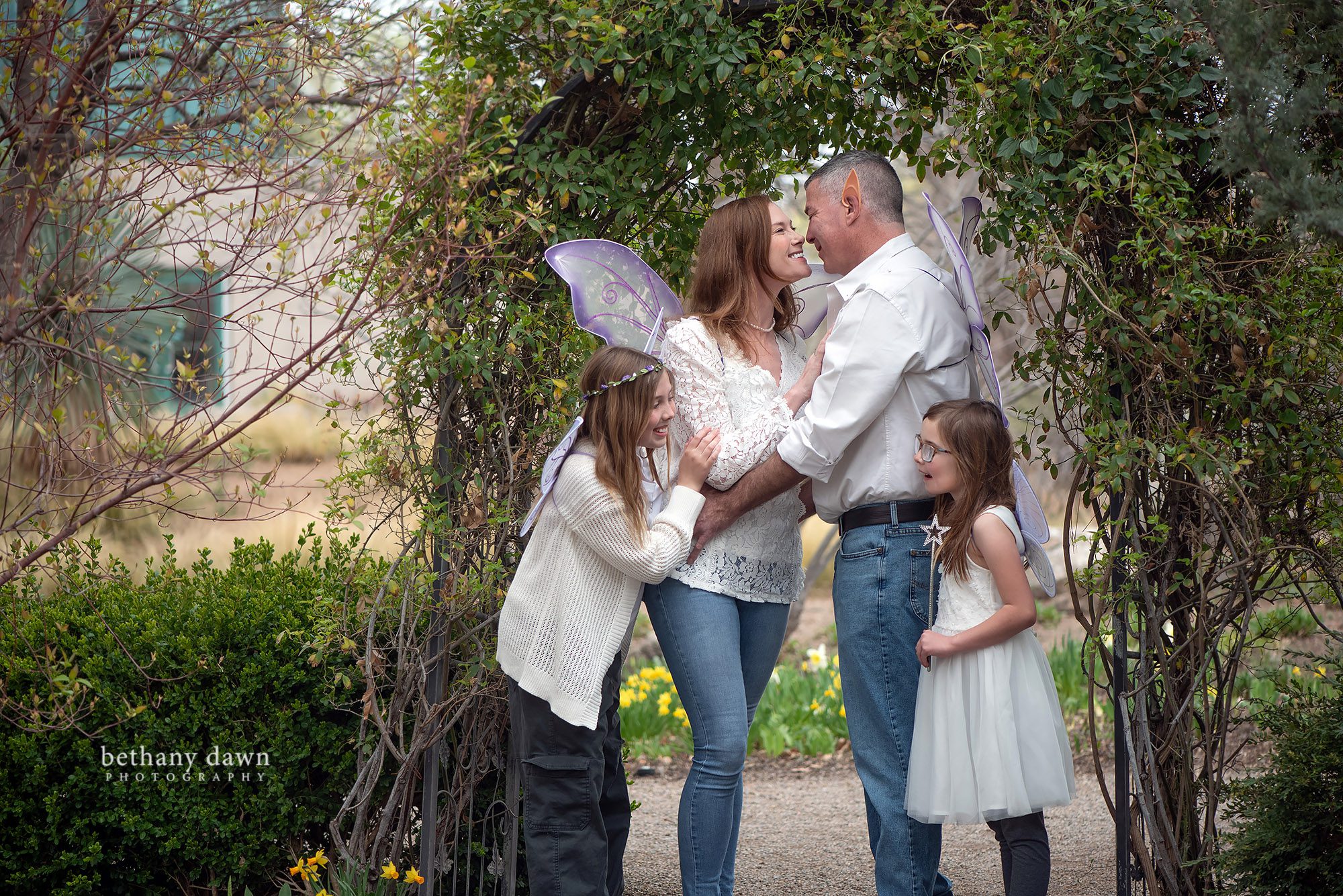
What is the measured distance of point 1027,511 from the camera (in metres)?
2.52

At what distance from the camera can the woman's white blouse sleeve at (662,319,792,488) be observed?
8.24 ft

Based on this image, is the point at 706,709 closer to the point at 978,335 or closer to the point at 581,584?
the point at 581,584

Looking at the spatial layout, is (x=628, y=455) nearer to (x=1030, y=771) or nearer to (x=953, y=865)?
(x=1030, y=771)

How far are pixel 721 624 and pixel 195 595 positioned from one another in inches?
67.8

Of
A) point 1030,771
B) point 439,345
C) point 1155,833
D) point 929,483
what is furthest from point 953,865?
point 439,345

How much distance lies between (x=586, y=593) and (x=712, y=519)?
33 centimetres

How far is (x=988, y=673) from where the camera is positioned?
7.83 feet

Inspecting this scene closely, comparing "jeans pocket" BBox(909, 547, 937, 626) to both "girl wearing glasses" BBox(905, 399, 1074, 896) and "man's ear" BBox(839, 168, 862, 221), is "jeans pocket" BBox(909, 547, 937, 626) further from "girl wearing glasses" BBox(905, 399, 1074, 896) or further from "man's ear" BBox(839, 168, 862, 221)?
"man's ear" BBox(839, 168, 862, 221)

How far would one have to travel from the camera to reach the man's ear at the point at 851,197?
256cm

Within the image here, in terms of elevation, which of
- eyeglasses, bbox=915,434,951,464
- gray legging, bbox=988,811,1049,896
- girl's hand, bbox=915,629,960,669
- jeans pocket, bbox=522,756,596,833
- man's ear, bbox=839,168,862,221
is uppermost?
man's ear, bbox=839,168,862,221

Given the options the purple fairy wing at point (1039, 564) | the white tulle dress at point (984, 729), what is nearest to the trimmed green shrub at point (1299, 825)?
the white tulle dress at point (984, 729)

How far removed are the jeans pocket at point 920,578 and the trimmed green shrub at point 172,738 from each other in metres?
1.50

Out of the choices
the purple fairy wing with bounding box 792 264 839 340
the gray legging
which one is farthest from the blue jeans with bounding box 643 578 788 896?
the purple fairy wing with bounding box 792 264 839 340

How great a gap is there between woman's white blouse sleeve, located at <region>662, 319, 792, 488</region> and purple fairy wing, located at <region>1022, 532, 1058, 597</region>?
0.62 meters
